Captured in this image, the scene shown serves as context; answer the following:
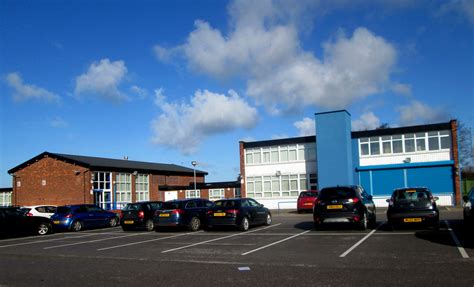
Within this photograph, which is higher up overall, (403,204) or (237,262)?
(403,204)

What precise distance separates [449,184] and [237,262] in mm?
25070

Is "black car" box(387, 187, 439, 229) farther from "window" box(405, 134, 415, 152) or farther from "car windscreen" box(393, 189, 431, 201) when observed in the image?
"window" box(405, 134, 415, 152)

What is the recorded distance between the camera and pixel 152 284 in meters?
8.05

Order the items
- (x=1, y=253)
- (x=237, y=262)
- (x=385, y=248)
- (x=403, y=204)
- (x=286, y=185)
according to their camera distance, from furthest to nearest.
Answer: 1. (x=286, y=185)
2. (x=403, y=204)
3. (x=1, y=253)
4. (x=385, y=248)
5. (x=237, y=262)

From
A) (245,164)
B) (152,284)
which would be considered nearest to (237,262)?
(152,284)

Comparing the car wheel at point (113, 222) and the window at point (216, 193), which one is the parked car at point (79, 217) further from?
the window at point (216, 193)

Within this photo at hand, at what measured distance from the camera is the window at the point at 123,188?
40.7 metres

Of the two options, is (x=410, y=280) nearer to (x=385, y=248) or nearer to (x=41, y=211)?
(x=385, y=248)

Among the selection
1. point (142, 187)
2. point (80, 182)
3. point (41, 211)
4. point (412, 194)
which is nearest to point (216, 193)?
point (142, 187)

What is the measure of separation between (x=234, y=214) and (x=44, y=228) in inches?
388

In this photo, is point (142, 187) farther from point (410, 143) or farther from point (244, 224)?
point (244, 224)

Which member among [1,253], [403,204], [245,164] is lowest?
[1,253]

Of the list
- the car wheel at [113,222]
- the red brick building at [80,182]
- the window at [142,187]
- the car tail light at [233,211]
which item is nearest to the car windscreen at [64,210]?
the car wheel at [113,222]

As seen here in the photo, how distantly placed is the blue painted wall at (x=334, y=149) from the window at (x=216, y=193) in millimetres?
11806
